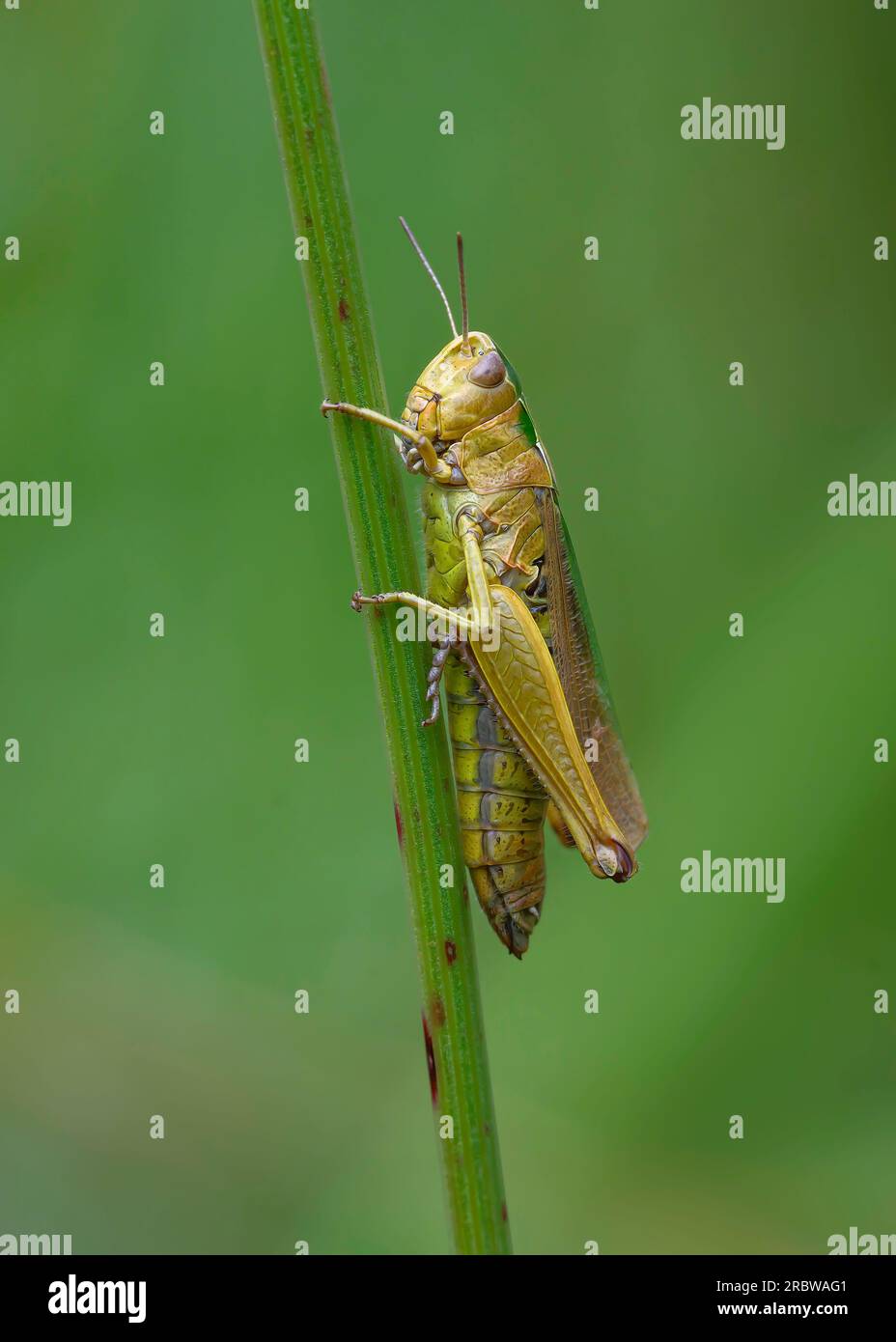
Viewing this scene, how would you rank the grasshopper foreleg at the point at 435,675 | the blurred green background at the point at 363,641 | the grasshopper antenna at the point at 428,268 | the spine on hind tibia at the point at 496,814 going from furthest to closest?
the blurred green background at the point at 363,641 → the spine on hind tibia at the point at 496,814 → the grasshopper antenna at the point at 428,268 → the grasshopper foreleg at the point at 435,675

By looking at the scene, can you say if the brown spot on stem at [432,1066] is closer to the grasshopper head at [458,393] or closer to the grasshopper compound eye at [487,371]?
the grasshopper head at [458,393]

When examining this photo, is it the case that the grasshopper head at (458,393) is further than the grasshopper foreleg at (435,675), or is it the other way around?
the grasshopper head at (458,393)

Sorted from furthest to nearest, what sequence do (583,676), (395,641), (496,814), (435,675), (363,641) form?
1. (363,641)
2. (583,676)
3. (496,814)
4. (435,675)
5. (395,641)

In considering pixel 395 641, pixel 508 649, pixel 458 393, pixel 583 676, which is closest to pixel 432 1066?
pixel 395 641

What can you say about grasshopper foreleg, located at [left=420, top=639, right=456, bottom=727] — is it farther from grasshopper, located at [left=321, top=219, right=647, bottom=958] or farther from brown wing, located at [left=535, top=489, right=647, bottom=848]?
brown wing, located at [left=535, top=489, right=647, bottom=848]

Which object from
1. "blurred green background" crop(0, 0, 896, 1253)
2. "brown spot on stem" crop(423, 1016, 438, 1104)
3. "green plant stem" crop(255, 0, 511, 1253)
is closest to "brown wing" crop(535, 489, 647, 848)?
"blurred green background" crop(0, 0, 896, 1253)

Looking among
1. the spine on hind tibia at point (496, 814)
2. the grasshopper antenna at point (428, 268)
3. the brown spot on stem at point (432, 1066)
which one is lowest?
the brown spot on stem at point (432, 1066)

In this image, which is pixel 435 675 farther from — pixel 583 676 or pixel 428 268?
pixel 428 268

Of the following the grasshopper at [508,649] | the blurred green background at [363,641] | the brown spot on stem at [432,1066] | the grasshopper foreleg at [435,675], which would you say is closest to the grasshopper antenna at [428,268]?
the grasshopper at [508,649]
